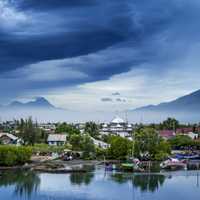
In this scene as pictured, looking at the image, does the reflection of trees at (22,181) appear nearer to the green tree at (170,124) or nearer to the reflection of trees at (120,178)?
the reflection of trees at (120,178)

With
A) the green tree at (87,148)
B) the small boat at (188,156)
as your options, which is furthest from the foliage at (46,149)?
the small boat at (188,156)

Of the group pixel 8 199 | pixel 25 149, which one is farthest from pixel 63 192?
pixel 25 149

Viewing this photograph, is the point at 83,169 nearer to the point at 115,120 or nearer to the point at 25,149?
the point at 25,149

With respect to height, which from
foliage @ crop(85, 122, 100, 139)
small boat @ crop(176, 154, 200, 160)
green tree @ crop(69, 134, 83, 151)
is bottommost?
small boat @ crop(176, 154, 200, 160)

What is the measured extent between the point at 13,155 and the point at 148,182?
44.5 feet

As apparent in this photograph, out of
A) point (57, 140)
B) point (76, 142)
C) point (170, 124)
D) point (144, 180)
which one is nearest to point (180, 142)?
point (57, 140)

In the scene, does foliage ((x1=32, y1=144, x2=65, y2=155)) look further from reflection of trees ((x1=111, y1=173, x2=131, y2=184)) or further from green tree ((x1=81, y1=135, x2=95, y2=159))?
reflection of trees ((x1=111, y1=173, x2=131, y2=184))

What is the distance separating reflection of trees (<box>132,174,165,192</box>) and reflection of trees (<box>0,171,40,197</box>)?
775cm

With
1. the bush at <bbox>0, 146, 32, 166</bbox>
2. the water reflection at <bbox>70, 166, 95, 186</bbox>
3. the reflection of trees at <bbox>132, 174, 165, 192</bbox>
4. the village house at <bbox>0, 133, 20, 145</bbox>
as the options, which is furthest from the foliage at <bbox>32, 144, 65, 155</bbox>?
the reflection of trees at <bbox>132, 174, 165, 192</bbox>

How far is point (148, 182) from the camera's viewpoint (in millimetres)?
41094

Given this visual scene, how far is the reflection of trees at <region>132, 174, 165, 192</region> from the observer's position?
38688 millimetres

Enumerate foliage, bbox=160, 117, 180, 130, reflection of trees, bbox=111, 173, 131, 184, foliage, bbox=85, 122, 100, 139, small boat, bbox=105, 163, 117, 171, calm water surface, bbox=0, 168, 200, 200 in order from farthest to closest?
foliage, bbox=160, 117, 180, 130, foliage, bbox=85, 122, 100, 139, small boat, bbox=105, 163, 117, 171, reflection of trees, bbox=111, 173, 131, 184, calm water surface, bbox=0, 168, 200, 200

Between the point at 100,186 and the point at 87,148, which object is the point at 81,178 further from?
the point at 87,148

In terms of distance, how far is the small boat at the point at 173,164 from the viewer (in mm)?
50188
